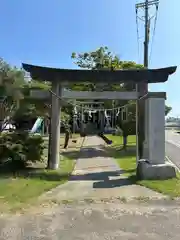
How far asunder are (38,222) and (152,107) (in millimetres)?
5859

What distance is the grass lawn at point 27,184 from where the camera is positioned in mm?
6503

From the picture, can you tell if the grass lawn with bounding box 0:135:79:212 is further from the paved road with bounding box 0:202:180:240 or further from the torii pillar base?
the torii pillar base

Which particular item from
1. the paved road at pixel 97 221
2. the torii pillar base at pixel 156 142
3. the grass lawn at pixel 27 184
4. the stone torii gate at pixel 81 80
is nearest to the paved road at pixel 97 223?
the paved road at pixel 97 221

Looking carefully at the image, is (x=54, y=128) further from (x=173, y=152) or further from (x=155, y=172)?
(x=173, y=152)

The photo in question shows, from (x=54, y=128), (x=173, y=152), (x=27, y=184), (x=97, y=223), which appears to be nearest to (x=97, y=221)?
(x=97, y=223)

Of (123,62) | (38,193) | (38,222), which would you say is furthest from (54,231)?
(123,62)

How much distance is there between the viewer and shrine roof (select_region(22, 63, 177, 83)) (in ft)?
35.9

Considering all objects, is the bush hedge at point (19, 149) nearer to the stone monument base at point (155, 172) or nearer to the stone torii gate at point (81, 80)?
the stone torii gate at point (81, 80)

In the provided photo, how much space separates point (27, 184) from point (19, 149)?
2.13m

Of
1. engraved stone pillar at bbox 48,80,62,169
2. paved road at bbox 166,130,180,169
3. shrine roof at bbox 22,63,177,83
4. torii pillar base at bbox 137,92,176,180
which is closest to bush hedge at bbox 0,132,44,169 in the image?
engraved stone pillar at bbox 48,80,62,169

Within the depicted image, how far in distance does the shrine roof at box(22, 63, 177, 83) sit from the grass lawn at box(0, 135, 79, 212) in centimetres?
335

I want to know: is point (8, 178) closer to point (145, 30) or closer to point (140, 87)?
point (140, 87)

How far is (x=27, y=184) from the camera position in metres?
8.22

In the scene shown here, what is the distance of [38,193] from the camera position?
724 centimetres
